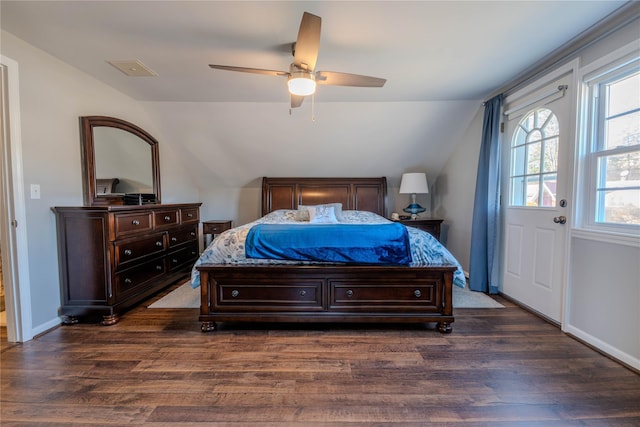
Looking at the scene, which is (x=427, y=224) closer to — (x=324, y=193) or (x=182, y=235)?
(x=324, y=193)

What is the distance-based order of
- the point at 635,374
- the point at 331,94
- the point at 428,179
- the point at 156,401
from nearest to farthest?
1. the point at 156,401
2. the point at 635,374
3. the point at 331,94
4. the point at 428,179

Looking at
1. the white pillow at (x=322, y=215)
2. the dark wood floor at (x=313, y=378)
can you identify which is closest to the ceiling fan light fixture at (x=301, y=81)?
the white pillow at (x=322, y=215)

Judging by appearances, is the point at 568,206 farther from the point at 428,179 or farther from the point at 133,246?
the point at 133,246

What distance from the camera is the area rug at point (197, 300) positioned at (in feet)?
9.46

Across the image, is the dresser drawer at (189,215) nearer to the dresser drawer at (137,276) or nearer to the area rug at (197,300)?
the dresser drawer at (137,276)

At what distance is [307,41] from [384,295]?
1995mm

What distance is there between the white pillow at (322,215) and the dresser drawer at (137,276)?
1.87 m

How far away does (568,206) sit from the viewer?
2.30 metres

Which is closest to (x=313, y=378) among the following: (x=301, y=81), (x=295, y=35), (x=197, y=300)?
(x=197, y=300)

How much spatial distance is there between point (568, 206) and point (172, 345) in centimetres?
342

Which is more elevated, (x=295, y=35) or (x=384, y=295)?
(x=295, y=35)

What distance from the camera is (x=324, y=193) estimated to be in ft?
15.0

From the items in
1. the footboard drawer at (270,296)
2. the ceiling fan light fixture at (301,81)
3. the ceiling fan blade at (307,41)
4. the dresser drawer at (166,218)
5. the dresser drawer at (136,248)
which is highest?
the ceiling fan blade at (307,41)

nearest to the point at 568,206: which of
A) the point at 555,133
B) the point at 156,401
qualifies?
the point at 555,133
